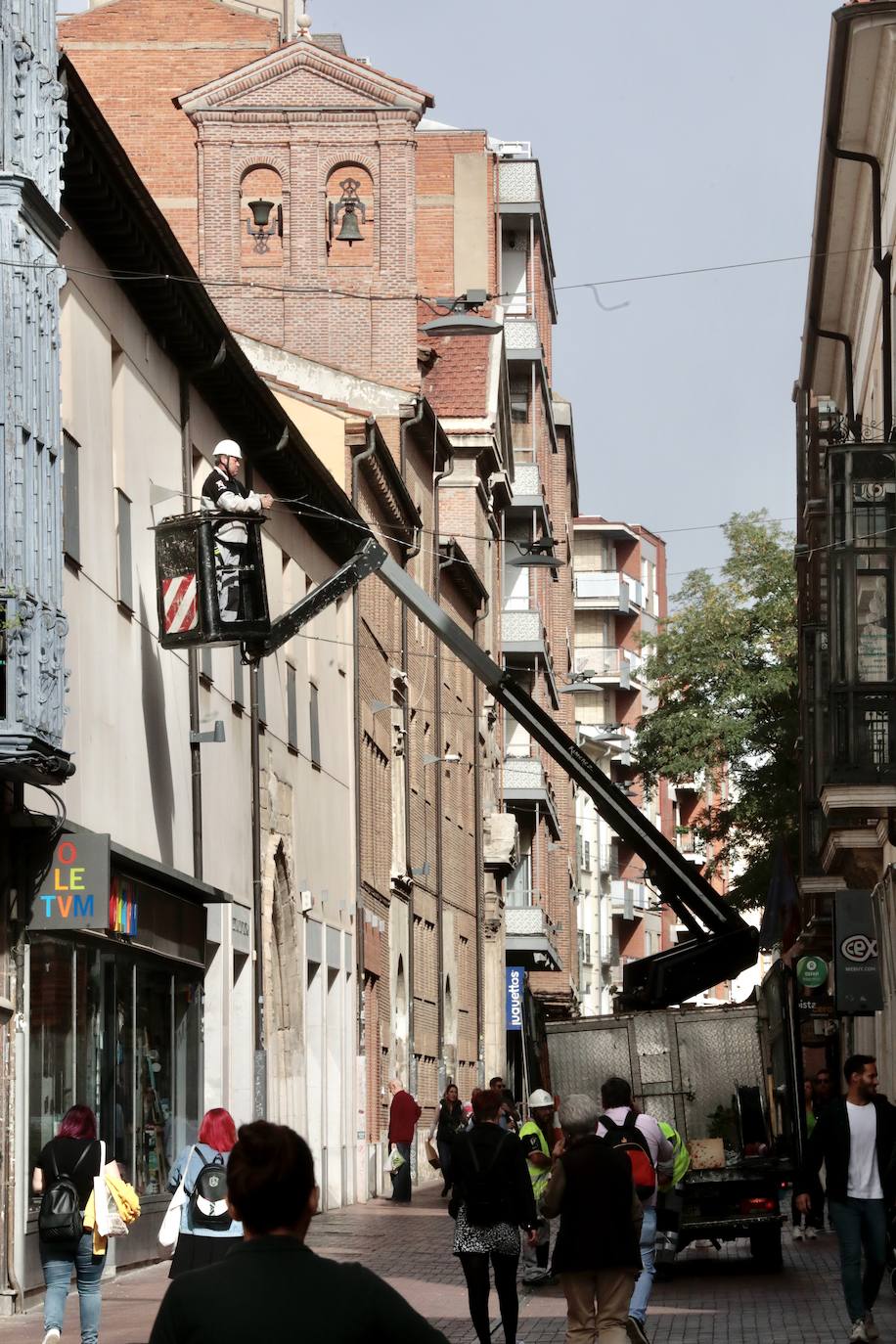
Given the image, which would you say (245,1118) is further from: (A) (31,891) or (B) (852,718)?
(A) (31,891)

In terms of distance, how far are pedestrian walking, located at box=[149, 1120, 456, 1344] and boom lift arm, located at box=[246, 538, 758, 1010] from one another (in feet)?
59.5

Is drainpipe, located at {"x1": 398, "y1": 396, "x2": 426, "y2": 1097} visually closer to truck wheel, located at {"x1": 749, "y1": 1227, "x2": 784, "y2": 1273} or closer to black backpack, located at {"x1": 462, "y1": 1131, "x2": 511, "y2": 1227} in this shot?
truck wheel, located at {"x1": 749, "y1": 1227, "x2": 784, "y2": 1273}

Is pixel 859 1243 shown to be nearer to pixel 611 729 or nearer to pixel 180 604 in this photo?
pixel 180 604

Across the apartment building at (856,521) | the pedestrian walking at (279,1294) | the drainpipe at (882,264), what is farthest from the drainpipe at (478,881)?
the pedestrian walking at (279,1294)

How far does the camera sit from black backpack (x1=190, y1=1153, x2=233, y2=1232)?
38.2 feet

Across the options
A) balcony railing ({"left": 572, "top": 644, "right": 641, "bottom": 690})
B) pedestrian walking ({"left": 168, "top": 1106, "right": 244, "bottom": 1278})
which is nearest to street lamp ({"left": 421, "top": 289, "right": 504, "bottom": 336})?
pedestrian walking ({"left": 168, "top": 1106, "right": 244, "bottom": 1278})

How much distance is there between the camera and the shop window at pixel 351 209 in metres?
42.3

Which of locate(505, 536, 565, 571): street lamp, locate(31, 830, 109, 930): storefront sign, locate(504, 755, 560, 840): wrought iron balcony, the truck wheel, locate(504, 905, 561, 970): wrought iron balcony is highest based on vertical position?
locate(505, 536, 565, 571): street lamp

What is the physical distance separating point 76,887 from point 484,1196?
4.41 metres

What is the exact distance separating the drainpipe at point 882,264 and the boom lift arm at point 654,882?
17.6 feet

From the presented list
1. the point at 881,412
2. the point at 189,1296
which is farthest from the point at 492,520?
the point at 189,1296

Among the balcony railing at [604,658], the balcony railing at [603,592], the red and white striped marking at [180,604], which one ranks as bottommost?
the red and white striped marking at [180,604]

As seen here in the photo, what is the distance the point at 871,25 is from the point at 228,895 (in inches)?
416

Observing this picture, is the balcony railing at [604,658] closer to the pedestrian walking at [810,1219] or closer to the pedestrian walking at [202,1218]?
the pedestrian walking at [810,1219]
